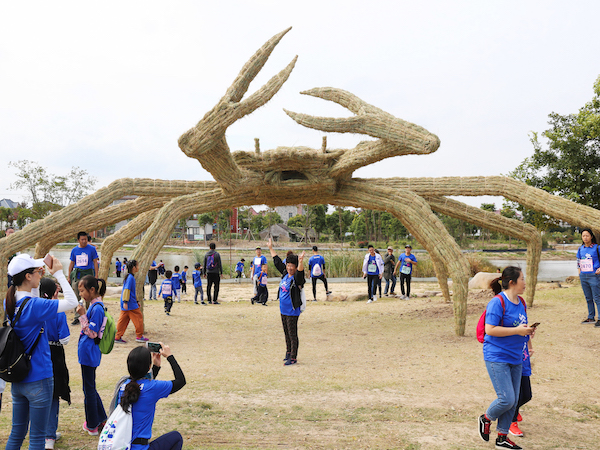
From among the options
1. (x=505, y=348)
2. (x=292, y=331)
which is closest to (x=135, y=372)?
(x=505, y=348)

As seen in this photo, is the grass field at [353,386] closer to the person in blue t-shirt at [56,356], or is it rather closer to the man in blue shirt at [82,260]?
the person in blue t-shirt at [56,356]

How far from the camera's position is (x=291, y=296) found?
6012mm

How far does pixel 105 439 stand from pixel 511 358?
9.64 ft

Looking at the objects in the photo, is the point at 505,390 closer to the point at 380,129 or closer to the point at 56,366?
the point at 56,366

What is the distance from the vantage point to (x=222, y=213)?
50.4 m

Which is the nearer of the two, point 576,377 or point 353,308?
point 576,377

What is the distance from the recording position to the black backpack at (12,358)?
2805mm

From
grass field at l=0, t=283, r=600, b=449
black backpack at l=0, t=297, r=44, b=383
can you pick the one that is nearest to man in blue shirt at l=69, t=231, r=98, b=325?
grass field at l=0, t=283, r=600, b=449

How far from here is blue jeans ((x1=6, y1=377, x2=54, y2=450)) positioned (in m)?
2.95

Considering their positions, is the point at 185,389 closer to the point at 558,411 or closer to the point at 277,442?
the point at 277,442

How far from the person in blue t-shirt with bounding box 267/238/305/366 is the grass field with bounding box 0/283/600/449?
0.30m

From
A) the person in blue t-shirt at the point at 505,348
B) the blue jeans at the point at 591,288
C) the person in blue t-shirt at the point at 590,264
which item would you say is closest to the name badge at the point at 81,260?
the person in blue t-shirt at the point at 505,348

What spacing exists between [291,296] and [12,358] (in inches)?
143

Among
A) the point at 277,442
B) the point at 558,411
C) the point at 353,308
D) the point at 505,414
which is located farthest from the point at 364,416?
the point at 353,308
